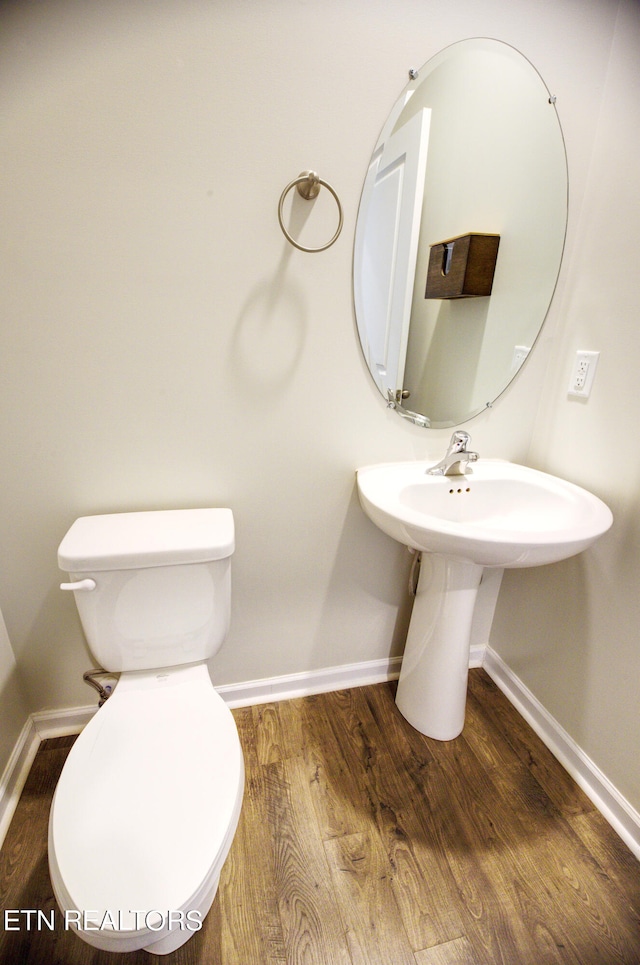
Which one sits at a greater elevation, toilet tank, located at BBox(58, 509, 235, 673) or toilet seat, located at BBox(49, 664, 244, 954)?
toilet tank, located at BBox(58, 509, 235, 673)

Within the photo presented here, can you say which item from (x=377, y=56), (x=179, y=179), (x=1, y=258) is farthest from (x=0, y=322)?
(x=377, y=56)

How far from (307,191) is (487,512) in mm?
966

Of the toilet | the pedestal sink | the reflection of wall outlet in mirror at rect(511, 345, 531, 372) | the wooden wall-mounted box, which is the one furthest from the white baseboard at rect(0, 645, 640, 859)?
the wooden wall-mounted box

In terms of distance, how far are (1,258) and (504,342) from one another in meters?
1.27

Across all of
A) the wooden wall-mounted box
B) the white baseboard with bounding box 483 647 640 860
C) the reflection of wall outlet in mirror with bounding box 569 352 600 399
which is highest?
the wooden wall-mounted box

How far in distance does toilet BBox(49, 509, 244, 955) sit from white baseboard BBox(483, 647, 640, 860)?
102cm

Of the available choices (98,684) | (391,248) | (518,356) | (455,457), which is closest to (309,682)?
(98,684)

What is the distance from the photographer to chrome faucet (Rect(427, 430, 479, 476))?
1143 millimetres

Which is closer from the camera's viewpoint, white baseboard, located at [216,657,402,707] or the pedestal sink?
the pedestal sink

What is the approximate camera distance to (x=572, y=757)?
126 cm

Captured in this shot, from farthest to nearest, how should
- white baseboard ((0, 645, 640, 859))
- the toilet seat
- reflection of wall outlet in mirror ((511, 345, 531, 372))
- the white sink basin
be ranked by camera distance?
reflection of wall outlet in mirror ((511, 345, 531, 372)) → white baseboard ((0, 645, 640, 859)) → the white sink basin → the toilet seat

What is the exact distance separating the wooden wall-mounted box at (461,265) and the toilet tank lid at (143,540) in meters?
0.85

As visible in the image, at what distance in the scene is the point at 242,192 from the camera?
0.94 metres

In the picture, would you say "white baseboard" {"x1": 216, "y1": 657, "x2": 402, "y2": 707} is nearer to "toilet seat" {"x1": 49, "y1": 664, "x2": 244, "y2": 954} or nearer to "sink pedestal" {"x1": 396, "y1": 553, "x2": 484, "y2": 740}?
"sink pedestal" {"x1": 396, "y1": 553, "x2": 484, "y2": 740}
